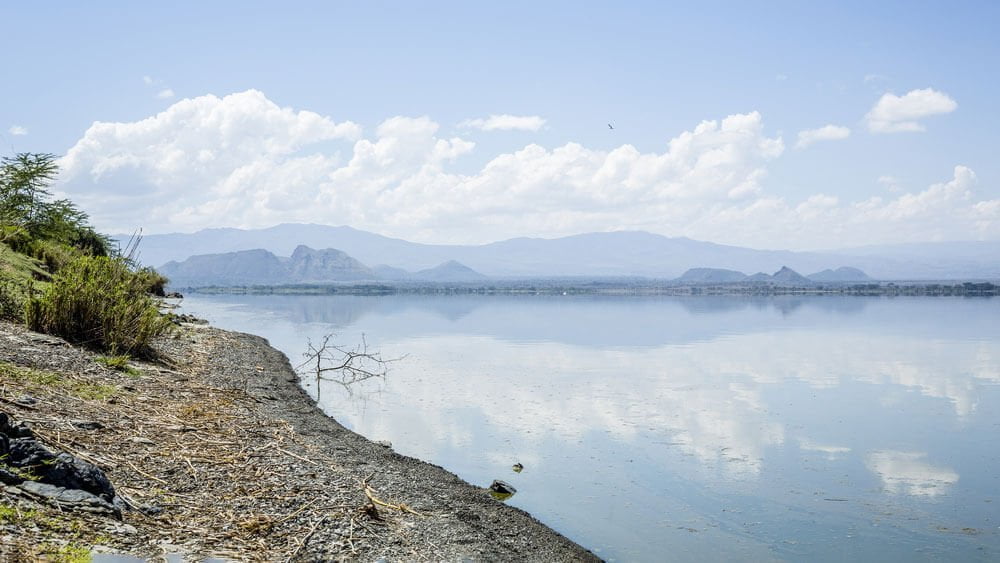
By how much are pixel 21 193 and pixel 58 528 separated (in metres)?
26.8

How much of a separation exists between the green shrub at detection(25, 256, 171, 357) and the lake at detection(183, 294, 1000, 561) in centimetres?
594

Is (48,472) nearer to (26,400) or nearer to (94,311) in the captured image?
(26,400)

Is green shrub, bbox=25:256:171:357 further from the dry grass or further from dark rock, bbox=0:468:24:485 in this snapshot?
dark rock, bbox=0:468:24:485

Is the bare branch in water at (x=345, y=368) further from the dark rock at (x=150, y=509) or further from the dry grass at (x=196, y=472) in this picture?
the dark rock at (x=150, y=509)

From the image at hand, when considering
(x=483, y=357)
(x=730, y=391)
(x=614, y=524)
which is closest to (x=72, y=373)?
(x=614, y=524)

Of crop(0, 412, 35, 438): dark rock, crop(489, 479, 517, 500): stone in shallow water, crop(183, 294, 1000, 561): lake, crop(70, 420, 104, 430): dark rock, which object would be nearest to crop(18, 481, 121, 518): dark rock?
crop(0, 412, 35, 438): dark rock

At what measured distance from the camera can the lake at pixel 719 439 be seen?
12.5 meters

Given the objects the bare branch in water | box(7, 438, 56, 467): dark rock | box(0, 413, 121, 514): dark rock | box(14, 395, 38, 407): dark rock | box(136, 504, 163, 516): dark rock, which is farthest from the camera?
the bare branch in water

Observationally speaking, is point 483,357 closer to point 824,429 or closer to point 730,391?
point 730,391

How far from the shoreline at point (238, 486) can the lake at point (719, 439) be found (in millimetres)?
2350

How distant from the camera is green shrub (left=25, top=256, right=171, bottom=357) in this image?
16.8 metres

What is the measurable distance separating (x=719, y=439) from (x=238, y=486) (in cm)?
1336

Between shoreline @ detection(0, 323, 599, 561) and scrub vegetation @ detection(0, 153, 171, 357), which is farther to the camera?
scrub vegetation @ detection(0, 153, 171, 357)

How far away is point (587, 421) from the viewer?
835 inches
